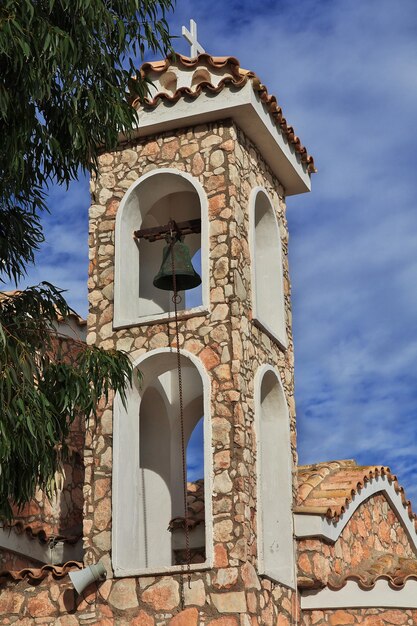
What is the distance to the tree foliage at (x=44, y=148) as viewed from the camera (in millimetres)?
9703

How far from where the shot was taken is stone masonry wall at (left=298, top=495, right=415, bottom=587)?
13195mm

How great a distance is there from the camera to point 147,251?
48.4 feet

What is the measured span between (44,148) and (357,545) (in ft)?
A: 22.6

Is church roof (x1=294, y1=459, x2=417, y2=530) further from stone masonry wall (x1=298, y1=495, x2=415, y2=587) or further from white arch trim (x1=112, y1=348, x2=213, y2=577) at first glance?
white arch trim (x1=112, y1=348, x2=213, y2=577)

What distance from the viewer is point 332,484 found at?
14.3m

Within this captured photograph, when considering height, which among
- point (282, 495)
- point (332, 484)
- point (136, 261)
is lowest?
point (282, 495)

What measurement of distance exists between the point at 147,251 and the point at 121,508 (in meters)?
3.70

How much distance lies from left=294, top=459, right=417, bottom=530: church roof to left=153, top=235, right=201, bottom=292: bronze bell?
10.1 feet

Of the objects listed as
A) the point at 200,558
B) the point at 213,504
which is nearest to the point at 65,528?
the point at 200,558

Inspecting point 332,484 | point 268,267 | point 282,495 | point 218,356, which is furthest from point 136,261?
point 332,484

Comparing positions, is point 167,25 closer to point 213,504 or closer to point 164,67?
point 164,67

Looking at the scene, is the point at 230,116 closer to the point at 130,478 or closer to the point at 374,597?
the point at 130,478

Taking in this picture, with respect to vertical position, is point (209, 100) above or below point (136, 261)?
above

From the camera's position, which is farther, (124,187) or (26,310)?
(124,187)
